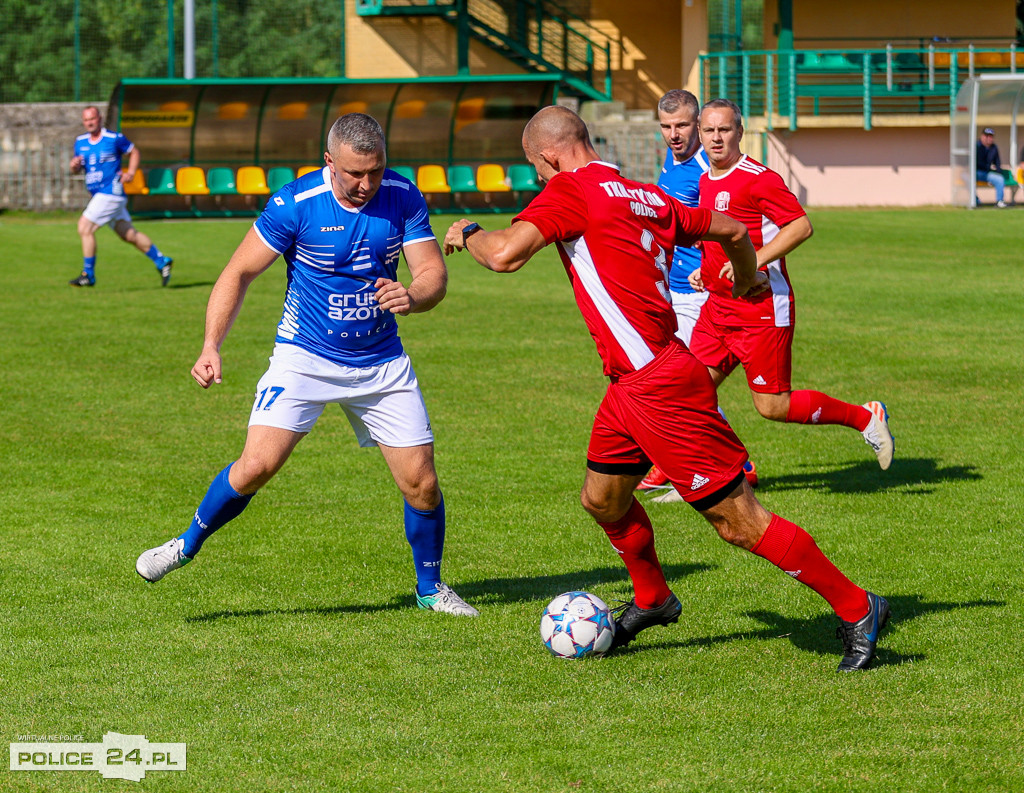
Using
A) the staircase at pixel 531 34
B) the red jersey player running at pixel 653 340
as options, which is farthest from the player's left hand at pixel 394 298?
the staircase at pixel 531 34

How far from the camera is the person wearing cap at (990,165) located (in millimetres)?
30891

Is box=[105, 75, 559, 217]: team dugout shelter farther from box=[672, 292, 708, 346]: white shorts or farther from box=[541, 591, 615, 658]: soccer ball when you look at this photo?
box=[541, 591, 615, 658]: soccer ball

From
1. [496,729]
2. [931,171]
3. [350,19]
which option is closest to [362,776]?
[496,729]

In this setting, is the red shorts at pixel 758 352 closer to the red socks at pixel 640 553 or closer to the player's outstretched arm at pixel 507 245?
the red socks at pixel 640 553

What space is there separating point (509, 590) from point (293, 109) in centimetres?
2724

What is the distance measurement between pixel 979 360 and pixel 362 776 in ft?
31.4

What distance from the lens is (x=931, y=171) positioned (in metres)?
34.0

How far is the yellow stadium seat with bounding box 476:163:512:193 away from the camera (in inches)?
1234

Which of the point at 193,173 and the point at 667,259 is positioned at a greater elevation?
the point at 193,173

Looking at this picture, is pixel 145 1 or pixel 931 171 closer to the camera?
pixel 931 171

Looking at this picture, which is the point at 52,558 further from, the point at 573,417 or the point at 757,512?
the point at 573,417

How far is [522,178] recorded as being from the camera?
104 ft

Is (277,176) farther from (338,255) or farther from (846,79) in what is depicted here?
(338,255)

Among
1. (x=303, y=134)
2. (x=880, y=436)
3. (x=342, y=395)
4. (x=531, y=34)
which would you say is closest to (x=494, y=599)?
(x=342, y=395)
